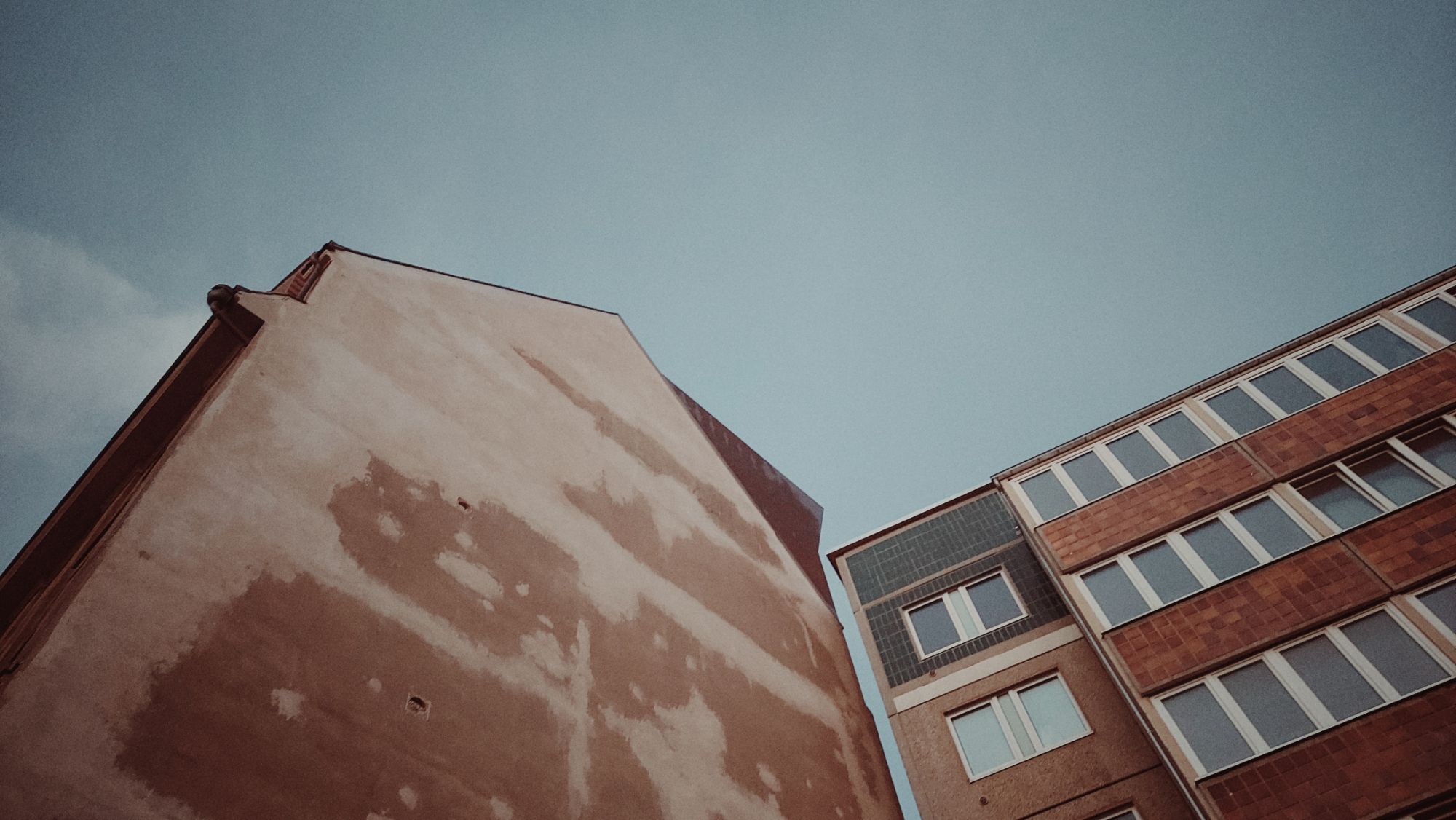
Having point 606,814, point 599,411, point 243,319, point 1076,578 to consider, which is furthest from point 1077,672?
point 243,319

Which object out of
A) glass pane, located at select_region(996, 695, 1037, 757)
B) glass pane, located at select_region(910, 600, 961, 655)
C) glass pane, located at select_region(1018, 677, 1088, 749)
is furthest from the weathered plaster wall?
glass pane, located at select_region(1018, 677, 1088, 749)

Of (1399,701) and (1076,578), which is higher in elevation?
(1076,578)

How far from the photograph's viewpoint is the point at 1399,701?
10609mm

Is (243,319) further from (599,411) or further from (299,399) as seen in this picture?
(599,411)

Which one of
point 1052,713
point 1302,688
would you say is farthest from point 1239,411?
point 1052,713

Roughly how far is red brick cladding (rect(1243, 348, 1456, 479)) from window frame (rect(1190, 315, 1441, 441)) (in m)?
0.20

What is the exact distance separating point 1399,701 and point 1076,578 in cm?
494

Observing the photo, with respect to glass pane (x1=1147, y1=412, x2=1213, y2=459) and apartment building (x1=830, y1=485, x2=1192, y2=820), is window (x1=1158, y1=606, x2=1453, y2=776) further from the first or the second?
glass pane (x1=1147, y1=412, x2=1213, y2=459)

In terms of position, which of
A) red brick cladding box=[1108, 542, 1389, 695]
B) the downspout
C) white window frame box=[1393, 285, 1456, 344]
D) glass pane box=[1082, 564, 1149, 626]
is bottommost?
red brick cladding box=[1108, 542, 1389, 695]

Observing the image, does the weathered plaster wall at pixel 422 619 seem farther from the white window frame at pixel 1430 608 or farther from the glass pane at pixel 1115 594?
the white window frame at pixel 1430 608

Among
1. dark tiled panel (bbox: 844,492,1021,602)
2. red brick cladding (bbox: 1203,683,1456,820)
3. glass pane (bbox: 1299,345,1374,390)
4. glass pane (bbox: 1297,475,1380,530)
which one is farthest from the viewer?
dark tiled panel (bbox: 844,492,1021,602)

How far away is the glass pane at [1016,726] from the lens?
46.2 feet

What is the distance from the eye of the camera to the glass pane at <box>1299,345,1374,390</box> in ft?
48.9

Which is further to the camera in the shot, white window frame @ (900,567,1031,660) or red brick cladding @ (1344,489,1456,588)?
white window frame @ (900,567,1031,660)
